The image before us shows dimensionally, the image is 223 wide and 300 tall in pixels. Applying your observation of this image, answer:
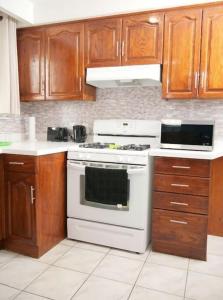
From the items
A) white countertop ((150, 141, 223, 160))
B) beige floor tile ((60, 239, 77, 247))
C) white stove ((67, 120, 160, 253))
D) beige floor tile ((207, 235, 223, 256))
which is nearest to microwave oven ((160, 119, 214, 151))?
white countertop ((150, 141, 223, 160))

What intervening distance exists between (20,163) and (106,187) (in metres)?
0.73

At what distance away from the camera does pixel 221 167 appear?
2.45 meters

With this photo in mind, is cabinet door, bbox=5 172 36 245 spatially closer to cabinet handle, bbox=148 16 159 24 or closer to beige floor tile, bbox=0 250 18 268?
beige floor tile, bbox=0 250 18 268

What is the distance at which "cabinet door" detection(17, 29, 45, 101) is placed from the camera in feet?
8.92

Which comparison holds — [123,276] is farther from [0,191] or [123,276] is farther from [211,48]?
[211,48]

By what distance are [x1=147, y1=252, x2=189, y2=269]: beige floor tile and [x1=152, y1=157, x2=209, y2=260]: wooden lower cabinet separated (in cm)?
4

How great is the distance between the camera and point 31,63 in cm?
277

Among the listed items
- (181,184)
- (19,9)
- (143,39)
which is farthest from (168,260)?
(19,9)

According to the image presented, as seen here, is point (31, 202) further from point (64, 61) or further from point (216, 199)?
point (216, 199)

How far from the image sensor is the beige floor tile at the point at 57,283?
1633mm

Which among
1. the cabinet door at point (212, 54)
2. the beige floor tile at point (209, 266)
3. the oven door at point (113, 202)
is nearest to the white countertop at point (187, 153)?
the oven door at point (113, 202)

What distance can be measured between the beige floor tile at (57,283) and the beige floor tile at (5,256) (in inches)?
15.2

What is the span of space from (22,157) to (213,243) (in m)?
1.92

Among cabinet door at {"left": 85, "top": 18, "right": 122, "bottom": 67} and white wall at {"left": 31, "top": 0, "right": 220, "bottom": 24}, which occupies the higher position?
white wall at {"left": 31, "top": 0, "right": 220, "bottom": 24}
